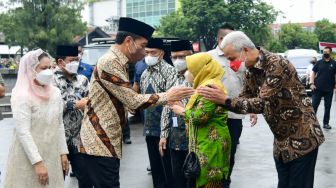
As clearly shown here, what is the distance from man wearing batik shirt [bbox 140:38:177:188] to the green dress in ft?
5.35

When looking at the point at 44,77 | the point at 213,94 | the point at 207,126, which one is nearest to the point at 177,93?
the point at 213,94

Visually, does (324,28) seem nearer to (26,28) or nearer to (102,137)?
(26,28)

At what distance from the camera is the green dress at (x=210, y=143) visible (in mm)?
4680

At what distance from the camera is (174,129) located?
5902 millimetres

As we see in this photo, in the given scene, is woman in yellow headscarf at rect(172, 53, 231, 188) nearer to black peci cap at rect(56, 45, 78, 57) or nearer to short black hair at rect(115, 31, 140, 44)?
short black hair at rect(115, 31, 140, 44)

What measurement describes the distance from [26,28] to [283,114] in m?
35.0

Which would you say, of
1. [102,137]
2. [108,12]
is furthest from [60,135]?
[108,12]

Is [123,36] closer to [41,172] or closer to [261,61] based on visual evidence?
[261,61]

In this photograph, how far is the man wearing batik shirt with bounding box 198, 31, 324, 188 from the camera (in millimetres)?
4418

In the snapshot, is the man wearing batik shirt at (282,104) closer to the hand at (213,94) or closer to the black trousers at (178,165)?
the hand at (213,94)

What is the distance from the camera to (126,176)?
811 centimetres

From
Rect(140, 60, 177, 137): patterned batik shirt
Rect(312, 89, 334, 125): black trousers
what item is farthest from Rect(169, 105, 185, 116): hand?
Rect(312, 89, 334, 125): black trousers

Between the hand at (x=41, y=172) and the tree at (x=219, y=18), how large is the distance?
43.2 meters

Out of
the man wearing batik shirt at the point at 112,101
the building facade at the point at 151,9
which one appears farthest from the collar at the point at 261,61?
the building facade at the point at 151,9
